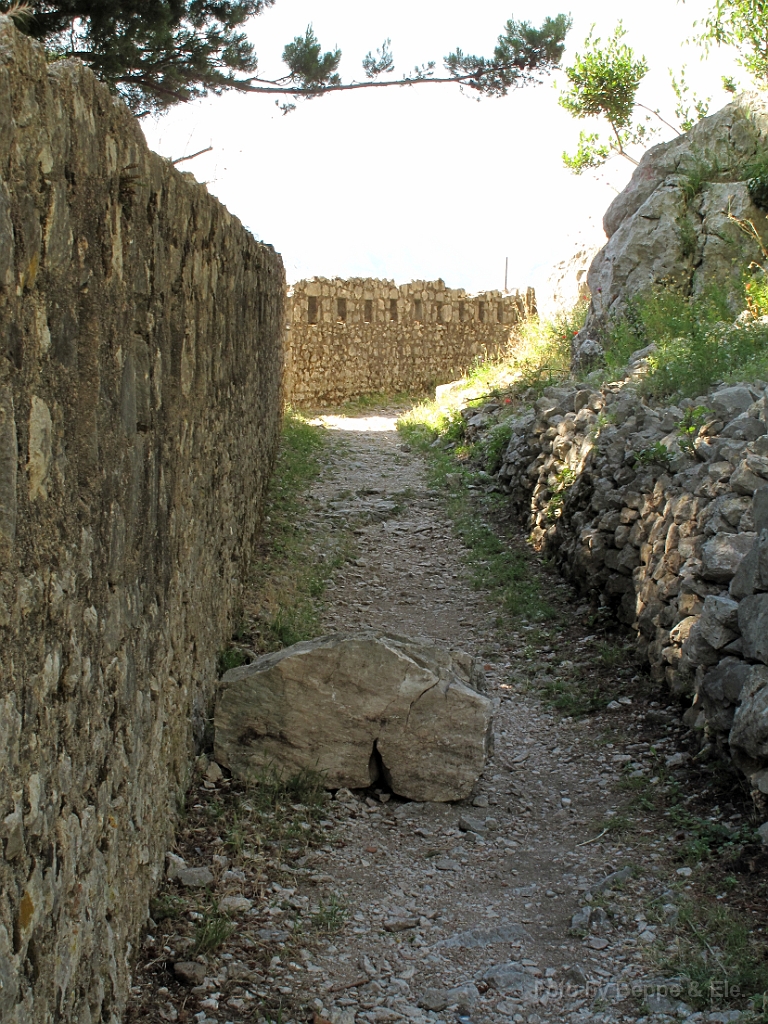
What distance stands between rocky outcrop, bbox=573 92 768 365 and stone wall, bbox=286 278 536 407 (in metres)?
6.06

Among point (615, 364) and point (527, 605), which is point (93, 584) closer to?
point (527, 605)

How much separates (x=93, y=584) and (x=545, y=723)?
345 cm

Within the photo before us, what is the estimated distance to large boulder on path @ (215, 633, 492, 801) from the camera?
441cm

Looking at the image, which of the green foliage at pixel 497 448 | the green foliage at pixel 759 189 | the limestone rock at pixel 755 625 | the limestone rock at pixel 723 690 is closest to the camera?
the limestone rock at pixel 755 625

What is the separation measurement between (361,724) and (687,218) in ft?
31.8

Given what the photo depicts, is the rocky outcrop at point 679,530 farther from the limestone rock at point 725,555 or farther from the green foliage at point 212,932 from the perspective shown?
the green foliage at point 212,932

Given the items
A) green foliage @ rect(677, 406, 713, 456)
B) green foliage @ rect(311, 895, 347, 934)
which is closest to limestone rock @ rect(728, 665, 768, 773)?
green foliage @ rect(311, 895, 347, 934)

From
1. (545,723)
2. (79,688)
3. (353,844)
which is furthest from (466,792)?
(79,688)

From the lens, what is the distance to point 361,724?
4.43 m

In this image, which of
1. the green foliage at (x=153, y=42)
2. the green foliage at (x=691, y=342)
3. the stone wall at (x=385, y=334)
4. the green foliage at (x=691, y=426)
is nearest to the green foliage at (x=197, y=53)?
the green foliage at (x=153, y=42)

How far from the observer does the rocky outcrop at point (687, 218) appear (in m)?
11.2

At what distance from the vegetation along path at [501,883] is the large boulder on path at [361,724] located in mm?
129

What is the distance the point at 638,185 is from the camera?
1303 cm

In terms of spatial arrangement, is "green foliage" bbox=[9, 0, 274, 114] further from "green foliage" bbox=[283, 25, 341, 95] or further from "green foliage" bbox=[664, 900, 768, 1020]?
"green foliage" bbox=[664, 900, 768, 1020]
